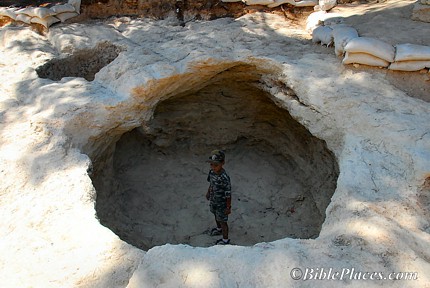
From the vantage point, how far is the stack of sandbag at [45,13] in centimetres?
492

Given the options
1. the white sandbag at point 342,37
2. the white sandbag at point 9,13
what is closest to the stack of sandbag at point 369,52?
the white sandbag at point 342,37

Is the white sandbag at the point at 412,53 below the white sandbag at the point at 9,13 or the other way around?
below

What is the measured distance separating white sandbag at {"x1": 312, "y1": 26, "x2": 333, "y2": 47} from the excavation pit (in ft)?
2.69

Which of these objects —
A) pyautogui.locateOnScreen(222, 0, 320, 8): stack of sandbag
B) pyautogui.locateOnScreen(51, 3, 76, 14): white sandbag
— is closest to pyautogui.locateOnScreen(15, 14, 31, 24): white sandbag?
pyautogui.locateOnScreen(51, 3, 76, 14): white sandbag

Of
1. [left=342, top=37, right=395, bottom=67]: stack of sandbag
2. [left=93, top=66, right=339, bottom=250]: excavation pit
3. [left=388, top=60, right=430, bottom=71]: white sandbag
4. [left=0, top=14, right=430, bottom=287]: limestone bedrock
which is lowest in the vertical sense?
[left=93, top=66, right=339, bottom=250]: excavation pit

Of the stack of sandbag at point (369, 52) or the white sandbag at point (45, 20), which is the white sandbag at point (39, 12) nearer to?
the white sandbag at point (45, 20)

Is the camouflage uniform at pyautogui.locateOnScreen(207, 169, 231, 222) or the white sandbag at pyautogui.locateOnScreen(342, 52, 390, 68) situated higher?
the white sandbag at pyautogui.locateOnScreen(342, 52, 390, 68)

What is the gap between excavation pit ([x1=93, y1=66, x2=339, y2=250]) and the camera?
4402 millimetres

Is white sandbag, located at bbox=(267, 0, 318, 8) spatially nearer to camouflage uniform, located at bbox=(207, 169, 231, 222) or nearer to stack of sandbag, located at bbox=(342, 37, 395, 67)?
stack of sandbag, located at bbox=(342, 37, 395, 67)

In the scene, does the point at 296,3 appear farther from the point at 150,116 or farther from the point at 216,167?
the point at 216,167

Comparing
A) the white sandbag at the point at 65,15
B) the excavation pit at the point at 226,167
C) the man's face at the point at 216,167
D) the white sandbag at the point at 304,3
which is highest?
the white sandbag at the point at 304,3

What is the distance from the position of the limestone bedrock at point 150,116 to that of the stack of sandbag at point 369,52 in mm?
151

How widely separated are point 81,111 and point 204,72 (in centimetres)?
145

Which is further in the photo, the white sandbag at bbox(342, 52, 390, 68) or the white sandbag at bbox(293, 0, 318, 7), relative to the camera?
the white sandbag at bbox(293, 0, 318, 7)
